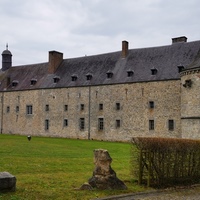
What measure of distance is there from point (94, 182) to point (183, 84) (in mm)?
19416

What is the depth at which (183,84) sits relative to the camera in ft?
88.0

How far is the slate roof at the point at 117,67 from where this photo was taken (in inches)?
1230

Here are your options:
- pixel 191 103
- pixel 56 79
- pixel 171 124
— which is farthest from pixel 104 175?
pixel 56 79

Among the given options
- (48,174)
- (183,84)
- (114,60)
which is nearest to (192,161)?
(48,174)

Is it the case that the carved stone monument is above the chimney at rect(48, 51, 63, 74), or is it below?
below

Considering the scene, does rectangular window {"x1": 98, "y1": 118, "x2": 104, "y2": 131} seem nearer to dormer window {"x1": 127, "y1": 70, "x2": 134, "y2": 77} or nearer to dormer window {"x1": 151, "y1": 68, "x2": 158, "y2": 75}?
dormer window {"x1": 127, "y1": 70, "x2": 134, "y2": 77}

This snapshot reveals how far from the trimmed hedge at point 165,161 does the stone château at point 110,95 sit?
14.8 metres

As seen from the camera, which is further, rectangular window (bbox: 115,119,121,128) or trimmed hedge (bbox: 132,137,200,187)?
rectangular window (bbox: 115,119,121,128)

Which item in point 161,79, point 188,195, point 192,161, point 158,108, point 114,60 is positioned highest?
point 114,60

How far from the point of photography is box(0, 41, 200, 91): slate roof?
102 ft

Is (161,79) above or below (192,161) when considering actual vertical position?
above

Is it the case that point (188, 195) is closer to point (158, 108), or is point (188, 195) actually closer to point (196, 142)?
point (196, 142)

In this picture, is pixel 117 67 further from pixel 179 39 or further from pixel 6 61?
pixel 6 61

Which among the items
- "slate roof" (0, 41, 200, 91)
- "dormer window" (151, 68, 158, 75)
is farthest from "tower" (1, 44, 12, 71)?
"dormer window" (151, 68, 158, 75)
